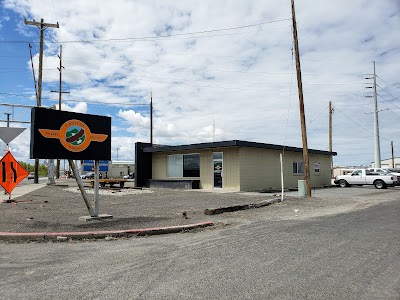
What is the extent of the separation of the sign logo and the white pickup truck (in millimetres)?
25369

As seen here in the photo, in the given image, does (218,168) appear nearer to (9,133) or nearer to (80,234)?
(9,133)

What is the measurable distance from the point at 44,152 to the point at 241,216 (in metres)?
6.29

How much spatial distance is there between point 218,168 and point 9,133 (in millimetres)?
12911

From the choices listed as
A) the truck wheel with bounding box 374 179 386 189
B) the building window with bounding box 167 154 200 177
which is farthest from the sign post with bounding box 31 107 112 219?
the truck wheel with bounding box 374 179 386 189

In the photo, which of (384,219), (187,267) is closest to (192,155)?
(384,219)

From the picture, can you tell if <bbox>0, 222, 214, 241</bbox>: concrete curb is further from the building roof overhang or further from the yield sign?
the building roof overhang

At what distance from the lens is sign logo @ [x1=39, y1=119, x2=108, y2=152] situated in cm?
984

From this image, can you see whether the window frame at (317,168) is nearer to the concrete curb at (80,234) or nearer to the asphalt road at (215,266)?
the asphalt road at (215,266)

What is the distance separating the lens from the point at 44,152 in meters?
9.56

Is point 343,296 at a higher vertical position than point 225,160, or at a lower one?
lower

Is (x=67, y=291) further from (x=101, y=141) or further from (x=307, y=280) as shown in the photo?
(x=101, y=141)

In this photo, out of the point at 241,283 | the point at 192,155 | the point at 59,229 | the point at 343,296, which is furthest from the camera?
the point at 192,155

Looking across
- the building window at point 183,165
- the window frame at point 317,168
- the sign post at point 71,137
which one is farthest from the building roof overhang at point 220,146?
the sign post at point 71,137

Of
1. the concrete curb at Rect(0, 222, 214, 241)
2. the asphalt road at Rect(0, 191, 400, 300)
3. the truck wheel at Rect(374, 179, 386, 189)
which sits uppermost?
the truck wheel at Rect(374, 179, 386, 189)
